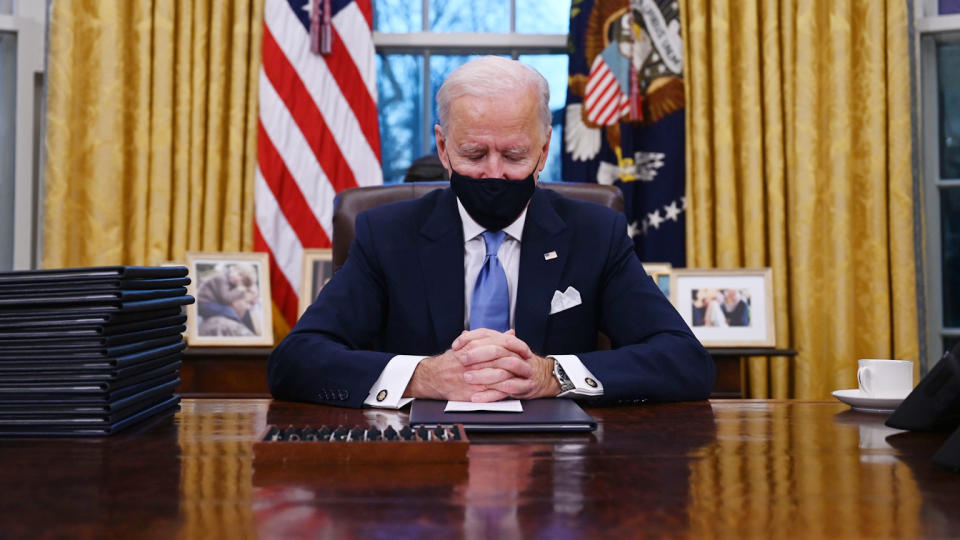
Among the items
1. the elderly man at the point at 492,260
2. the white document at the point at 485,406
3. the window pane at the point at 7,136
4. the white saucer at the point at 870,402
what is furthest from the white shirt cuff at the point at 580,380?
the window pane at the point at 7,136

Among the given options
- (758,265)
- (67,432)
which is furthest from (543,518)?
(758,265)

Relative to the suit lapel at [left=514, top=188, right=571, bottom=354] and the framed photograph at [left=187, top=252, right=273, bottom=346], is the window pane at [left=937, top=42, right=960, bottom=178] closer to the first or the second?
the suit lapel at [left=514, top=188, right=571, bottom=354]

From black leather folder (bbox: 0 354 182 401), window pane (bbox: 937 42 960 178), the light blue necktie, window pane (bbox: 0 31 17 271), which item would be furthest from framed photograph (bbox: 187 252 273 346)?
window pane (bbox: 937 42 960 178)

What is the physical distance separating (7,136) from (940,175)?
12.2 feet

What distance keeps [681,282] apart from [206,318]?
5.48 ft

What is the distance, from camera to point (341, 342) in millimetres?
1737

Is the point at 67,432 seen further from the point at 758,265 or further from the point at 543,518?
the point at 758,265

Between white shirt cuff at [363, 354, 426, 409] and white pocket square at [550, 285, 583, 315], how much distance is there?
1.54 ft

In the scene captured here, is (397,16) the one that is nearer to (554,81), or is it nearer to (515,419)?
(554,81)

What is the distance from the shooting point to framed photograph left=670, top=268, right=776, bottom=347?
10.1 ft

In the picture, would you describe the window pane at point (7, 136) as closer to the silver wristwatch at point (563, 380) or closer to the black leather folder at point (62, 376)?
the black leather folder at point (62, 376)

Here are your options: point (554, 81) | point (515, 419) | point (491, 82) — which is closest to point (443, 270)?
point (491, 82)

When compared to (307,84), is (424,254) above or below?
below

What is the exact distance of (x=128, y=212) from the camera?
339 centimetres
